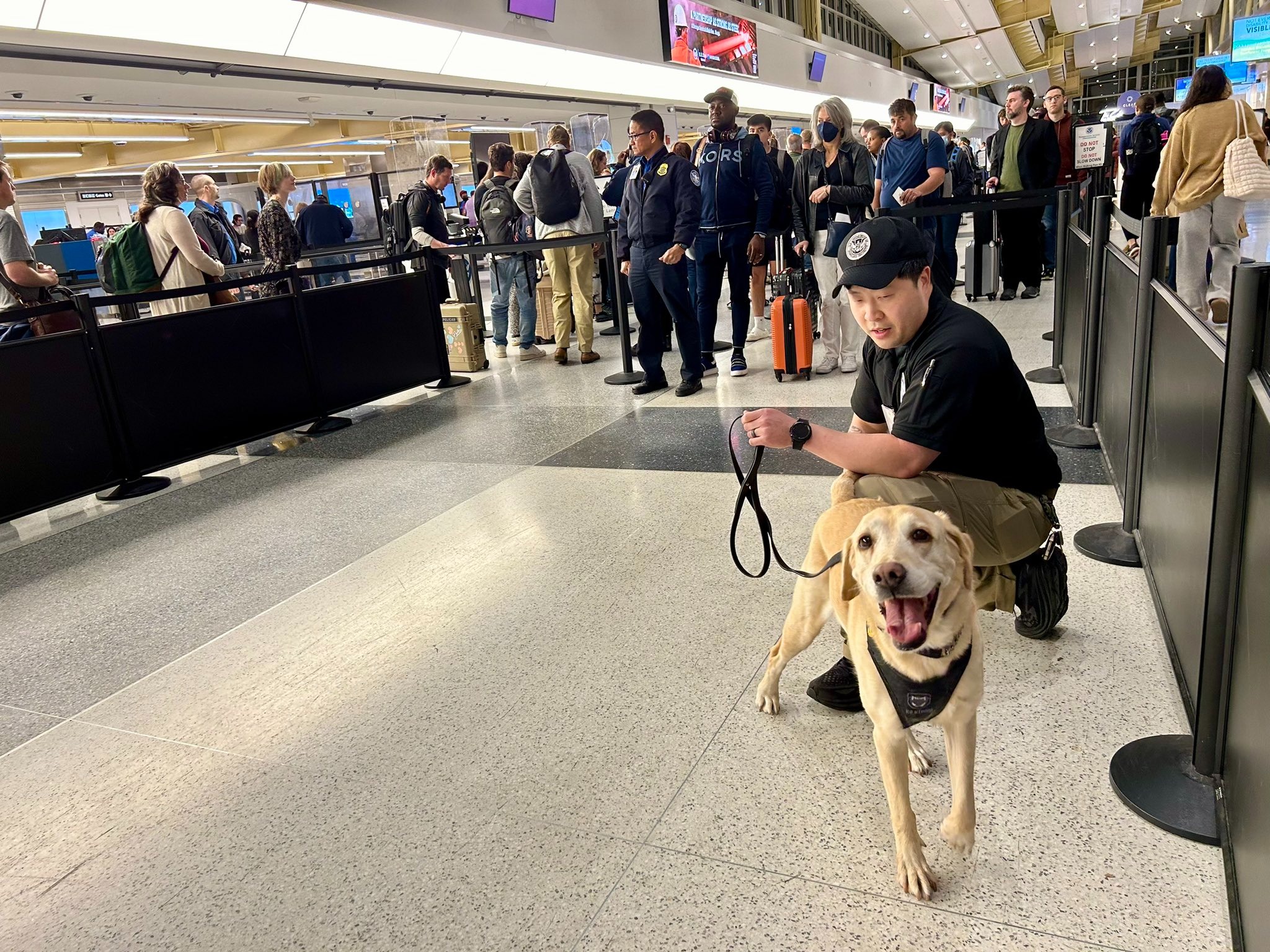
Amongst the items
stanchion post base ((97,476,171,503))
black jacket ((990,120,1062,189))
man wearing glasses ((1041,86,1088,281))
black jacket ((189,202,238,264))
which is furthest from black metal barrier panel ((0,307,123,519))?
man wearing glasses ((1041,86,1088,281))

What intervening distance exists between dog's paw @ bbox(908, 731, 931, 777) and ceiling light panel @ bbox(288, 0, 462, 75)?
9.95 metres

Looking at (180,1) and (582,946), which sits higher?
(180,1)

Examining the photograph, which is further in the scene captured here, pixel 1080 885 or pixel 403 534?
pixel 403 534

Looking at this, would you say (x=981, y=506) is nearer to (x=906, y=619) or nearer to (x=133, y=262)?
(x=906, y=619)

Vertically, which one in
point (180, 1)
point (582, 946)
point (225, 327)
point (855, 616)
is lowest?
point (582, 946)

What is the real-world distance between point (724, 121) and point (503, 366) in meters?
3.33

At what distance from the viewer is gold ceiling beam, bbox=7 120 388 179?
19.1 meters


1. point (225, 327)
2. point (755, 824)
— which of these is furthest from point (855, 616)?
point (225, 327)

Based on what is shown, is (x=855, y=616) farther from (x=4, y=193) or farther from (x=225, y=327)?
(x=4, y=193)

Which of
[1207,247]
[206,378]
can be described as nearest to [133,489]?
[206,378]

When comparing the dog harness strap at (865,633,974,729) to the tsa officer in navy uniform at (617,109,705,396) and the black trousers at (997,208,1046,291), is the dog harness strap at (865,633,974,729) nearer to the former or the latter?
the tsa officer in navy uniform at (617,109,705,396)

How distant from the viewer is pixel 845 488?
245cm

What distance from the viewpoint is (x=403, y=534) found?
4.43 meters

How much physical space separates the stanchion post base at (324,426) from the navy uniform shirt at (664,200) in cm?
266
